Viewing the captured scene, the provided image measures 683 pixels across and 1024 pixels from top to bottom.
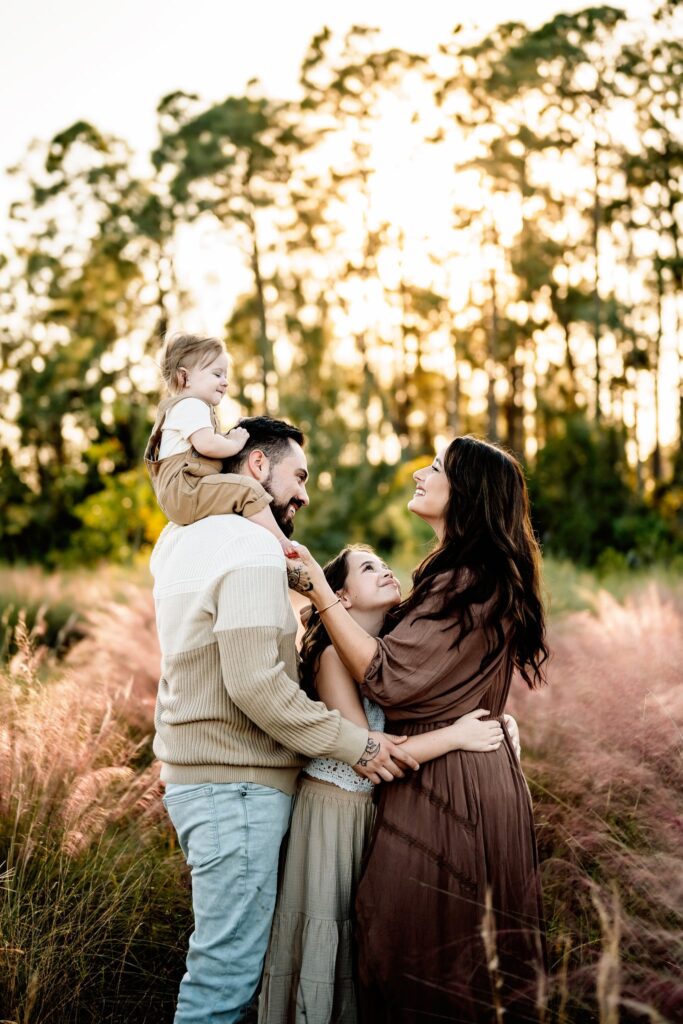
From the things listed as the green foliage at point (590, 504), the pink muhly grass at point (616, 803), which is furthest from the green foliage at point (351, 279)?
the pink muhly grass at point (616, 803)

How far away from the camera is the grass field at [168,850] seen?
10.5 ft

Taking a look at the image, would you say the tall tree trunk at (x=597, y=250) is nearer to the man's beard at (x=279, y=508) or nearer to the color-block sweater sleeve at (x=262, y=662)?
Result: the man's beard at (x=279, y=508)

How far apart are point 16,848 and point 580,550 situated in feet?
51.5

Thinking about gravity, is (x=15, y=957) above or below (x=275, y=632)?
below

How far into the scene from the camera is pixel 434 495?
3.55 meters

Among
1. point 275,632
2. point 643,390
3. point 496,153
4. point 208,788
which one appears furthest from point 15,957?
point 643,390

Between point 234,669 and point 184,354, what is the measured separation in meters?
1.66

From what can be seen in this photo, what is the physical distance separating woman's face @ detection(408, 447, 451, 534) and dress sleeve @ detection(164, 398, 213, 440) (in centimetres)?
85

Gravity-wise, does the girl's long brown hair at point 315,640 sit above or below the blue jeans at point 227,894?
above

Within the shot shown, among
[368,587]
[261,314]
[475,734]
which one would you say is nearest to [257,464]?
[368,587]

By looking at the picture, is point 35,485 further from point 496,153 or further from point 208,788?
→ point 208,788

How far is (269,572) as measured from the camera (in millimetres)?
3072

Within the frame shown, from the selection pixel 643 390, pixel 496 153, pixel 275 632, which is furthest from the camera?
pixel 643 390

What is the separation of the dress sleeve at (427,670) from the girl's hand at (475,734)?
0.05 meters
